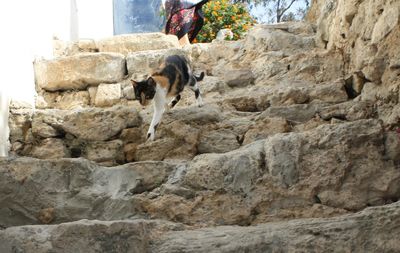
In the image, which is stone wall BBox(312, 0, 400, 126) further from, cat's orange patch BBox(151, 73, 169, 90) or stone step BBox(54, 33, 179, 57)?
stone step BBox(54, 33, 179, 57)

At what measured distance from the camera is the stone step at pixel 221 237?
6.74 feet

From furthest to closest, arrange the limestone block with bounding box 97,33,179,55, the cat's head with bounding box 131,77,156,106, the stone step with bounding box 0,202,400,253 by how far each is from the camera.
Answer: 1. the limestone block with bounding box 97,33,179,55
2. the cat's head with bounding box 131,77,156,106
3. the stone step with bounding box 0,202,400,253

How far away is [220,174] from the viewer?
293 centimetres

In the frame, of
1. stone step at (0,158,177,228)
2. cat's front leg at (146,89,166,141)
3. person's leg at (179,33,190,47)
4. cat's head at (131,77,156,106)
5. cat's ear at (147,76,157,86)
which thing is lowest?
stone step at (0,158,177,228)

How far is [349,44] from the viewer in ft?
14.8

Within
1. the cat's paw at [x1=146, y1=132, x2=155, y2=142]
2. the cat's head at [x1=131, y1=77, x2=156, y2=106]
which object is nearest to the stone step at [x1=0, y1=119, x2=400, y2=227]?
the cat's paw at [x1=146, y1=132, x2=155, y2=142]

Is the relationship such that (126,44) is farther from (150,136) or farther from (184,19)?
(150,136)

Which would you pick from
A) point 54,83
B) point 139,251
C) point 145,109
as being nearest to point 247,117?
point 145,109

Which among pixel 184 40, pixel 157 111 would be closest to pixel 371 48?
pixel 157 111

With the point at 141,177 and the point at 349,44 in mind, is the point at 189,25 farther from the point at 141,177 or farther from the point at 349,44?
the point at 141,177

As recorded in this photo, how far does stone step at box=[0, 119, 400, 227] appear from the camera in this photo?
2.66m

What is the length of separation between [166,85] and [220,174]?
1.93m

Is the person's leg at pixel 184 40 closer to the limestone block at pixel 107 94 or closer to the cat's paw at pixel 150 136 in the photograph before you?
the limestone block at pixel 107 94

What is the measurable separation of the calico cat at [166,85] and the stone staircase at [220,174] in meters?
0.15
